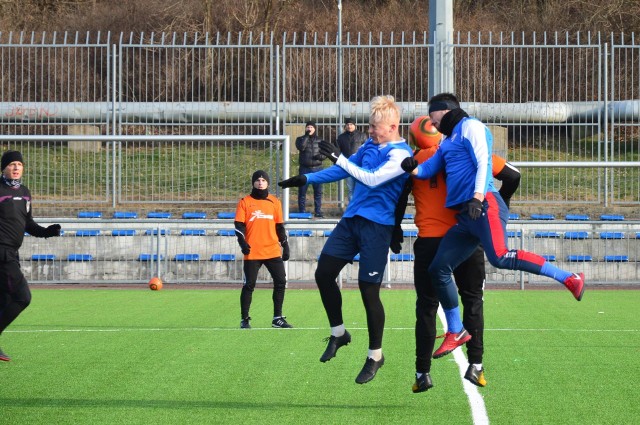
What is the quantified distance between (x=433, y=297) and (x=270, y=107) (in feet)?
46.9

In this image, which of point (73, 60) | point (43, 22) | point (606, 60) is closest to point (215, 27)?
point (43, 22)

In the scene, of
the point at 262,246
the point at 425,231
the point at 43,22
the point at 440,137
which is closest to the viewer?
the point at 425,231

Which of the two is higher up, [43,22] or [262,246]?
[43,22]

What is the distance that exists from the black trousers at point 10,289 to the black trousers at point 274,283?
340cm

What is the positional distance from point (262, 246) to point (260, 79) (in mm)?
9319

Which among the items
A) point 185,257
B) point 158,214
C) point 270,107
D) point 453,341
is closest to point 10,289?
point 453,341

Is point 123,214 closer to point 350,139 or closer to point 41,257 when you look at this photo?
point 41,257

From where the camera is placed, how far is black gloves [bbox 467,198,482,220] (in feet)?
22.9

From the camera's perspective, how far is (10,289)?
951cm

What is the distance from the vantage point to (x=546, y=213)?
20875mm

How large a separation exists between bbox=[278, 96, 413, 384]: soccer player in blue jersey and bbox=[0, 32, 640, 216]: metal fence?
12.7 meters

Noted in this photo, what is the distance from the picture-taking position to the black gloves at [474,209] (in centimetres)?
698

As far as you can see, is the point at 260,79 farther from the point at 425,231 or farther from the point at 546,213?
the point at 425,231

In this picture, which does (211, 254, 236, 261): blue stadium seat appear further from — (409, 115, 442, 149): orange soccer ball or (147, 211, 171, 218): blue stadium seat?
(409, 115, 442, 149): orange soccer ball
